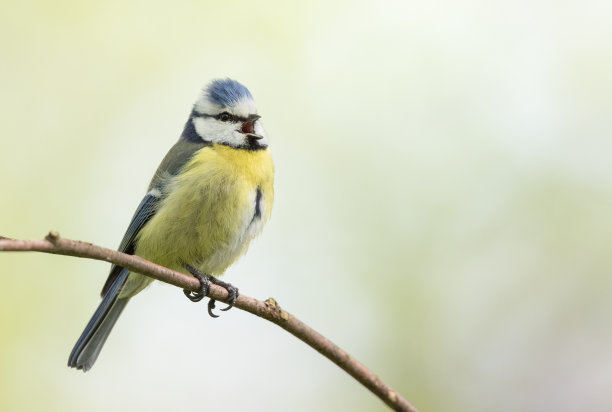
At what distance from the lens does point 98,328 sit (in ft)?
11.0

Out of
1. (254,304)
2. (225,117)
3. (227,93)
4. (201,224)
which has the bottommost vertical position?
(201,224)

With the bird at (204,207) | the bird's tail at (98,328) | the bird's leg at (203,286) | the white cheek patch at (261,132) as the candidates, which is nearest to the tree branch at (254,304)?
the bird's leg at (203,286)

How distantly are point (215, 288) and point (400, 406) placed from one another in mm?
1003

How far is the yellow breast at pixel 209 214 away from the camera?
318cm

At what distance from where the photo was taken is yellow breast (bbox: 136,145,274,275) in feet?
10.4

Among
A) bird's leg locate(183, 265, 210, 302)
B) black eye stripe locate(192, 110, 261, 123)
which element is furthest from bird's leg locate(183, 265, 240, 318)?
black eye stripe locate(192, 110, 261, 123)

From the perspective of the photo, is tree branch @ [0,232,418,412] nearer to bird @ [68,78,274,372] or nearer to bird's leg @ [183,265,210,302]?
bird's leg @ [183,265,210,302]

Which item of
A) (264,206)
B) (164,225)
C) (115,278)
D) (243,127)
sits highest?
(243,127)

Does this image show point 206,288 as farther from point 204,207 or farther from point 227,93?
point 227,93

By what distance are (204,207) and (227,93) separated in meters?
0.69

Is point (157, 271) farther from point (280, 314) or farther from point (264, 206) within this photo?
point (264, 206)

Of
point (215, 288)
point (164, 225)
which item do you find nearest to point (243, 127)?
point (164, 225)

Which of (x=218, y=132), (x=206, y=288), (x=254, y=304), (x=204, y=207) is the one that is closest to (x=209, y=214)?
(x=204, y=207)

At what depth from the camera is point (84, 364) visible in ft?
10.5
